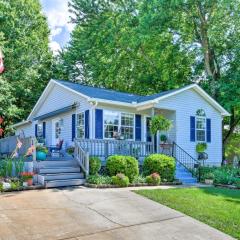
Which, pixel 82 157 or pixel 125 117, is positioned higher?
pixel 125 117

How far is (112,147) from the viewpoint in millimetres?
16172

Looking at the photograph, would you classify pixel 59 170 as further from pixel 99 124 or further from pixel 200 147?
pixel 200 147

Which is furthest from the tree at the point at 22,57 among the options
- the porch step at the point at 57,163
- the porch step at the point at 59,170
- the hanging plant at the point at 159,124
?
the porch step at the point at 59,170

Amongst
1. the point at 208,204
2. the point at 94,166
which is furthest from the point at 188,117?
the point at 208,204

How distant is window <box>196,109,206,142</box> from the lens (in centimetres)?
1997

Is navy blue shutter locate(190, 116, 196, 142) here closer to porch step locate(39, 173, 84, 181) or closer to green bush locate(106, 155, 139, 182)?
green bush locate(106, 155, 139, 182)

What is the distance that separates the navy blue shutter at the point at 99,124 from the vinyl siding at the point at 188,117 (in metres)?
3.04

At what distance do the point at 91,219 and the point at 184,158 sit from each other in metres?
11.3

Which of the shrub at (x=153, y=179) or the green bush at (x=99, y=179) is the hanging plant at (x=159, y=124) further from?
the green bush at (x=99, y=179)

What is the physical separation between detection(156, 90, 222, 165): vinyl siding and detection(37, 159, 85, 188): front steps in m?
5.97

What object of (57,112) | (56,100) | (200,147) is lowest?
(200,147)

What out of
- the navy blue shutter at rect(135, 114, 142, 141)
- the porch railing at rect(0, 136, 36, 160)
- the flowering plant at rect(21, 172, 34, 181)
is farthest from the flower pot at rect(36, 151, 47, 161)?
the navy blue shutter at rect(135, 114, 142, 141)

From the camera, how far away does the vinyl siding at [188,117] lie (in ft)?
62.2

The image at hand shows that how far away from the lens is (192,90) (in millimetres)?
19859
